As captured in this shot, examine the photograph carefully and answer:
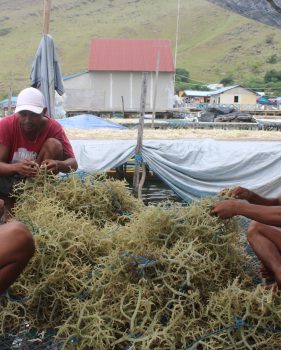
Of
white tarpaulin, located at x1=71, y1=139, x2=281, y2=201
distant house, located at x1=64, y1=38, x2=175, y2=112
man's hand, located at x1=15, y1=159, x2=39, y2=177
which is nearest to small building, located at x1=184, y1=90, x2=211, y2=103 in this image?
distant house, located at x1=64, y1=38, x2=175, y2=112

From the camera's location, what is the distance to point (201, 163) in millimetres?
7688

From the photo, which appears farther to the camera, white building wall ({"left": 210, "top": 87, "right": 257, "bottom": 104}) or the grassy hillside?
the grassy hillside

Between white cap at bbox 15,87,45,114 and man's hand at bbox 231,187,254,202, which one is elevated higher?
white cap at bbox 15,87,45,114

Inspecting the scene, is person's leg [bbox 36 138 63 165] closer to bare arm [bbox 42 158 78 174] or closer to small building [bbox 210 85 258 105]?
bare arm [bbox 42 158 78 174]

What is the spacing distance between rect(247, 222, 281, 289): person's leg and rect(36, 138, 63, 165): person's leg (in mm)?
1821

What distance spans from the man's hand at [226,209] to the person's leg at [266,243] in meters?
0.35

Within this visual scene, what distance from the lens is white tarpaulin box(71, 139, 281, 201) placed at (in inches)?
299

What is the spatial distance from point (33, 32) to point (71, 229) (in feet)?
321

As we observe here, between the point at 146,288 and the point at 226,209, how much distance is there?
69 centimetres

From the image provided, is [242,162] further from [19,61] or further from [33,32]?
[33,32]

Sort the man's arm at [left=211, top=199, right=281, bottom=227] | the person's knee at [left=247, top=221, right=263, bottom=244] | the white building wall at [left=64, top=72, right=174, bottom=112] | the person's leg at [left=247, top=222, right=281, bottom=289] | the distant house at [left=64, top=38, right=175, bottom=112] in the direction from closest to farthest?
the man's arm at [left=211, top=199, right=281, bottom=227] → the person's leg at [left=247, top=222, right=281, bottom=289] → the person's knee at [left=247, top=221, right=263, bottom=244] → the white building wall at [left=64, top=72, right=174, bottom=112] → the distant house at [left=64, top=38, right=175, bottom=112]

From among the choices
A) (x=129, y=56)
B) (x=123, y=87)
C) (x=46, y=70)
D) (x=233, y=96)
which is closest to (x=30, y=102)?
(x=46, y=70)

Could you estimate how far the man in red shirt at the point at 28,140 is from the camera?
13.2 ft

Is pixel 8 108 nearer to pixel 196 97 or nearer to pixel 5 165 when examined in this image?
pixel 5 165
